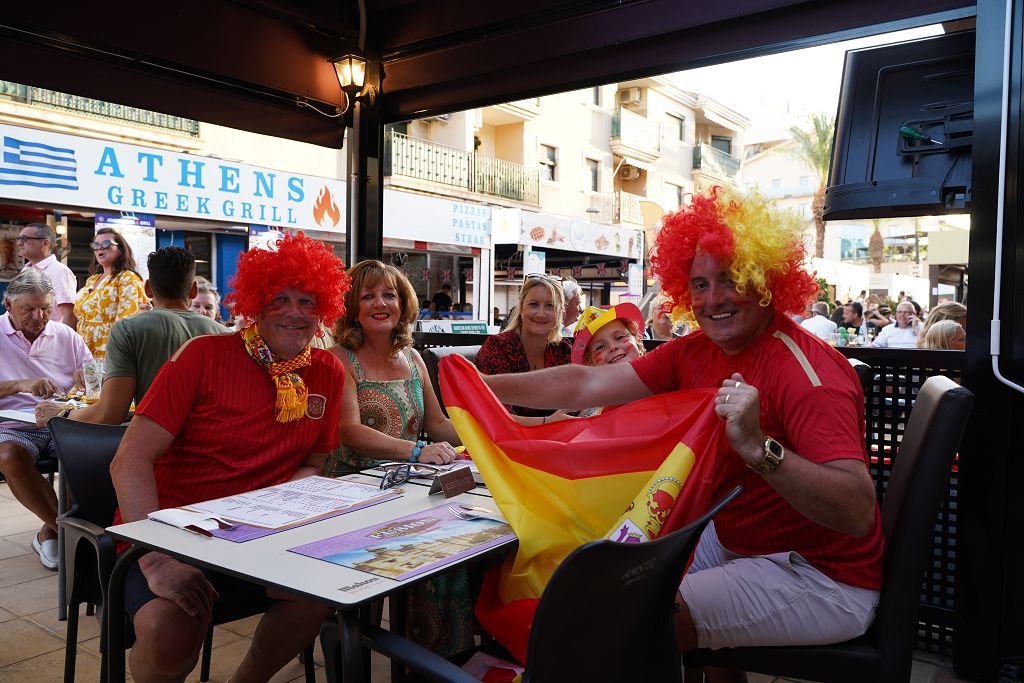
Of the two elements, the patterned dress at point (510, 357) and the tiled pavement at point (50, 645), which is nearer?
the tiled pavement at point (50, 645)

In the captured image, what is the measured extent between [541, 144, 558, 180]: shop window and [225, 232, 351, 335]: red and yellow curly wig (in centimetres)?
2096

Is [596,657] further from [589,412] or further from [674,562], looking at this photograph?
[589,412]

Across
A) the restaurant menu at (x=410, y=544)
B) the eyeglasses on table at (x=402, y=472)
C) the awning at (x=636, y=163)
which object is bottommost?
the eyeglasses on table at (x=402, y=472)

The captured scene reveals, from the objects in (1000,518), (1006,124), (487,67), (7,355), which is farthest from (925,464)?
(7,355)

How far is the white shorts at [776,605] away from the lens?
1.90 metres

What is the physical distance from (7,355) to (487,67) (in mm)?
3370

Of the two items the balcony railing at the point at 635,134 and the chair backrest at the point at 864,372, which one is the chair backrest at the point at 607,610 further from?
the balcony railing at the point at 635,134

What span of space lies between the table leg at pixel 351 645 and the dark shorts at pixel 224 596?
878 millimetres

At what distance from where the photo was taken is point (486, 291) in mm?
14711

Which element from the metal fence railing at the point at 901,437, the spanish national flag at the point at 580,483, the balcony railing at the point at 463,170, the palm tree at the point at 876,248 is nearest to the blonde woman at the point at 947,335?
the metal fence railing at the point at 901,437

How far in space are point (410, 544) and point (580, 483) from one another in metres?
0.44

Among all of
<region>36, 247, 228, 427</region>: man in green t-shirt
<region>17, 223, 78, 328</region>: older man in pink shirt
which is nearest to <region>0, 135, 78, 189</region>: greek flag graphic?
A: <region>17, 223, 78, 328</region>: older man in pink shirt

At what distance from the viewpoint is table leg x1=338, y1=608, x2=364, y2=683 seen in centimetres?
146

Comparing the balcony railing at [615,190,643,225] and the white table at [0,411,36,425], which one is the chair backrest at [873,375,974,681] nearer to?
the white table at [0,411,36,425]
